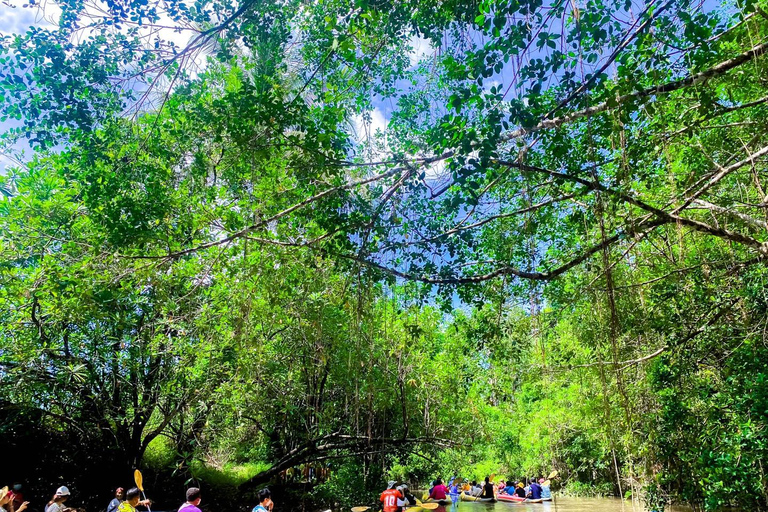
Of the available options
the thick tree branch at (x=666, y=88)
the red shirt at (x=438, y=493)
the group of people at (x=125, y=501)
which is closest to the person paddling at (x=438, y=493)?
the red shirt at (x=438, y=493)

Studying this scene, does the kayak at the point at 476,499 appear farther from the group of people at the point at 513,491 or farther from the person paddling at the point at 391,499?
the person paddling at the point at 391,499

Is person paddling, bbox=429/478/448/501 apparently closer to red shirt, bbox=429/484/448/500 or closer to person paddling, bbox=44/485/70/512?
red shirt, bbox=429/484/448/500

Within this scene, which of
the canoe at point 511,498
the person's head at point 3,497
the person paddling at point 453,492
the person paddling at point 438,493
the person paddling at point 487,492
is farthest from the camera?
the person paddling at point 487,492

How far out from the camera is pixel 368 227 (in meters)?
4.53

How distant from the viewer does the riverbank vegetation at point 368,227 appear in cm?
393

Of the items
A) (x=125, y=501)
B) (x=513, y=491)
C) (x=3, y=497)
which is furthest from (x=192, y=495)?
(x=513, y=491)

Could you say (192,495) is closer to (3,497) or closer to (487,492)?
(3,497)

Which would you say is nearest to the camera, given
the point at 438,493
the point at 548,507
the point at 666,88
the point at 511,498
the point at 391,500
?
the point at 666,88

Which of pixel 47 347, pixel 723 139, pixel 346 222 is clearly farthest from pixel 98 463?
pixel 723 139

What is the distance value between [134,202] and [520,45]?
3739 millimetres

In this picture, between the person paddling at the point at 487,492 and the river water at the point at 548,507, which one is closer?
the river water at the point at 548,507

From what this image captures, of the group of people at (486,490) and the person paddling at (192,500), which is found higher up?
the person paddling at (192,500)

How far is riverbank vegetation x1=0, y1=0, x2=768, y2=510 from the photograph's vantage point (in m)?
3.93

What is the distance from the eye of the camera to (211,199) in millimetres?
5867
